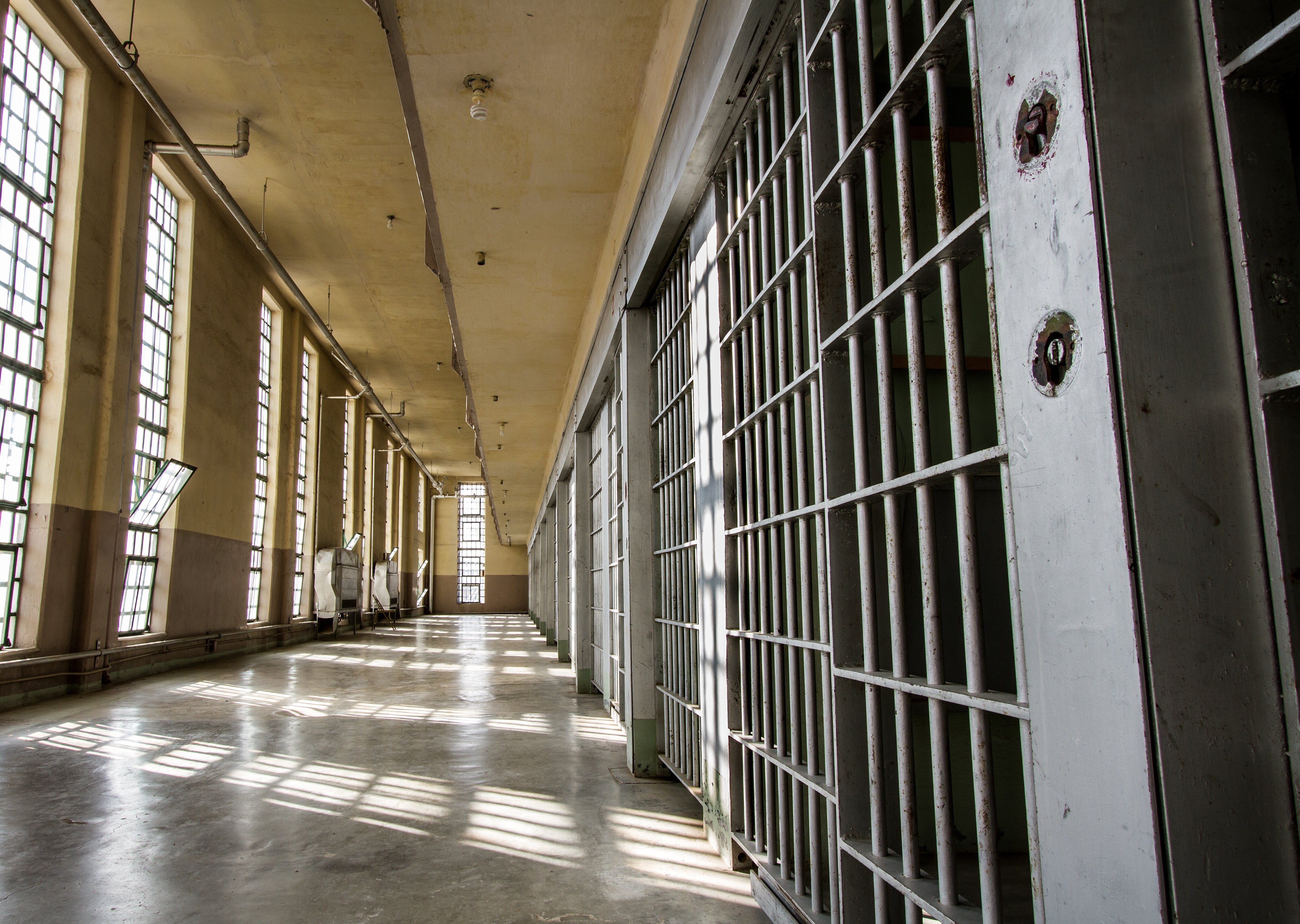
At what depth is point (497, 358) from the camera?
37.0 feet

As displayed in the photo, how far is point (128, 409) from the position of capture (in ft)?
40.9

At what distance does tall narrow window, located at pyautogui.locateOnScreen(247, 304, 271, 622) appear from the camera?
2023 cm

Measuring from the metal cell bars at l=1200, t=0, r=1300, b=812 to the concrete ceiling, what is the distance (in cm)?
339

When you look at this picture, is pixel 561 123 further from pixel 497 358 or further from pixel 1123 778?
pixel 497 358

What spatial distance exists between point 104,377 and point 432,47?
398 inches

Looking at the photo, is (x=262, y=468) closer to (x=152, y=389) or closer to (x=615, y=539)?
(x=152, y=389)

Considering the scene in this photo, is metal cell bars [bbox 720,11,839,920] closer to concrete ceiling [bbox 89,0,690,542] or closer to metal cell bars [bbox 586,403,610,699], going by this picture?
concrete ceiling [bbox 89,0,690,542]

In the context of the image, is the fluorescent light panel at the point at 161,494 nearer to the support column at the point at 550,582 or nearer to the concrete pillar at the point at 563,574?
the concrete pillar at the point at 563,574

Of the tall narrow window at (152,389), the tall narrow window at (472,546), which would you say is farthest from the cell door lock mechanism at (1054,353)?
the tall narrow window at (472,546)

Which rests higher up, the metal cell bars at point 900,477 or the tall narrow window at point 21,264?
the tall narrow window at point 21,264

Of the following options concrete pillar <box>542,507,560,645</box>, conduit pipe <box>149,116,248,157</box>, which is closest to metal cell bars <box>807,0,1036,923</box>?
conduit pipe <box>149,116,248,157</box>

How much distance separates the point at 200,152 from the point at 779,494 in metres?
13.2

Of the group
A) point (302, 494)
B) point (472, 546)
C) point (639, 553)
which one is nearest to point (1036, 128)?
point (639, 553)

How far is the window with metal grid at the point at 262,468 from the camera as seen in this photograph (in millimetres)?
20219
